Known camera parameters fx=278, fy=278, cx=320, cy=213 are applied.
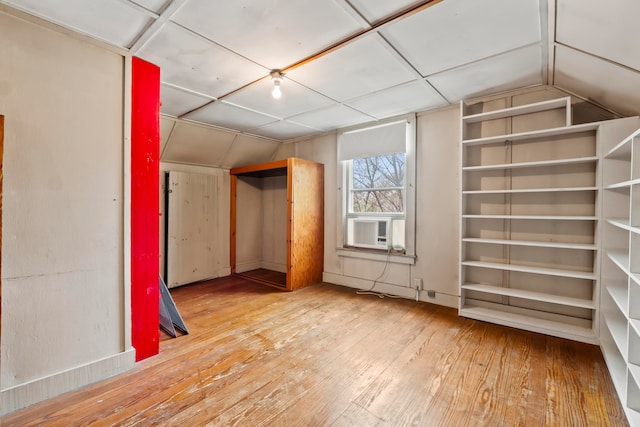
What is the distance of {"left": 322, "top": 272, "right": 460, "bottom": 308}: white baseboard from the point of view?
339 centimetres

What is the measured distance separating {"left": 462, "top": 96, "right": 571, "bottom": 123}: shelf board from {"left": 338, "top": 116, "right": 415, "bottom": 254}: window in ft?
2.48

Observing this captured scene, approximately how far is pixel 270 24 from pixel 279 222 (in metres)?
3.82

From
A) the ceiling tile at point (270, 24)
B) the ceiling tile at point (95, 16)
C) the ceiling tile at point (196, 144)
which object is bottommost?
the ceiling tile at point (196, 144)

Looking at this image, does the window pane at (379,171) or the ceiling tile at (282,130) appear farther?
the ceiling tile at (282,130)

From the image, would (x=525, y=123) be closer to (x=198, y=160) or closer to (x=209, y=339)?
(x=209, y=339)

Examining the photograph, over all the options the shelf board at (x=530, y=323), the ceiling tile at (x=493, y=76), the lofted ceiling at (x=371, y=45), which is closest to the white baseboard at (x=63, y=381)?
the lofted ceiling at (x=371, y=45)

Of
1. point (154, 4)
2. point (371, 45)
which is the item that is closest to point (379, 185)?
point (371, 45)

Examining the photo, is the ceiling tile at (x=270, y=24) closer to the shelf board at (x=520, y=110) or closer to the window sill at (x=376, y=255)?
the shelf board at (x=520, y=110)

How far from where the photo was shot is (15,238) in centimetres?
169

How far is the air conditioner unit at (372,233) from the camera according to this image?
3879 millimetres

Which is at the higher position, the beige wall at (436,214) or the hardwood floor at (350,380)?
the beige wall at (436,214)

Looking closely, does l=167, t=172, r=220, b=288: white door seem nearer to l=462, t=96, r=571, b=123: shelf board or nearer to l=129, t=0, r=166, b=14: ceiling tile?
l=129, t=0, r=166, b=14: ceiling tile

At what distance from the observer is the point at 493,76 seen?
2.53m

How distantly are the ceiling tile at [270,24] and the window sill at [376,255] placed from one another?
8.79 ft
